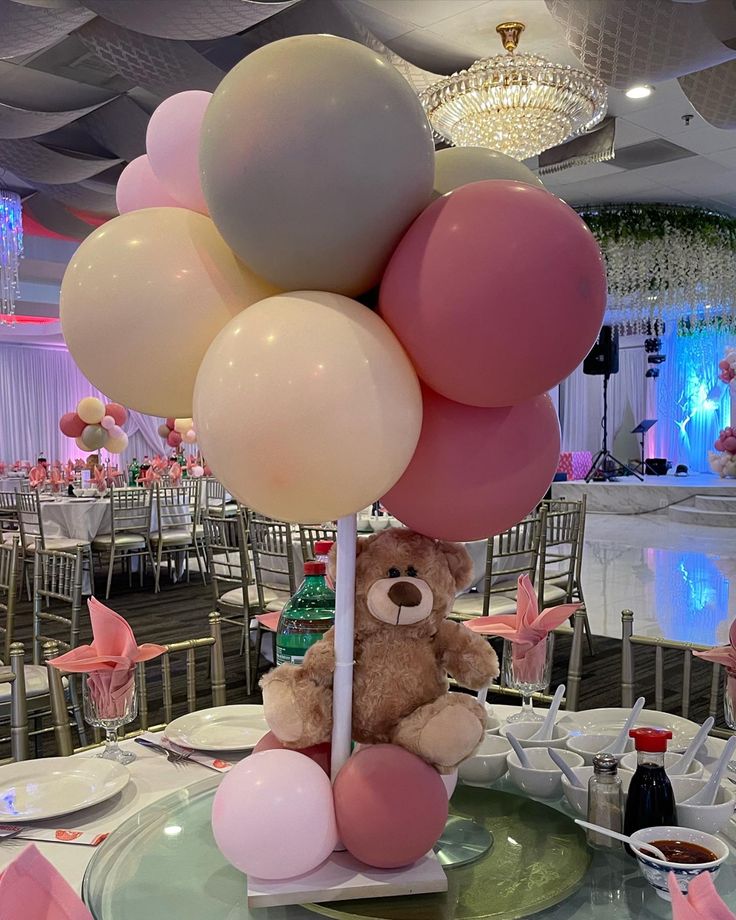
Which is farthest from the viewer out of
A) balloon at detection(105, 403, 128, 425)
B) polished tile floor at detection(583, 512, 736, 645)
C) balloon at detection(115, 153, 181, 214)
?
balloon at detection(105, 403, 128, 425)

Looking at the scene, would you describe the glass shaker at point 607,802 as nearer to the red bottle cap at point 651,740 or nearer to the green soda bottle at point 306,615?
the red bottle cap at point 651,740

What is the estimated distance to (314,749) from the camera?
1121 mm

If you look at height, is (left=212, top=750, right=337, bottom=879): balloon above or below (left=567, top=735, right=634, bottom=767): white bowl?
above

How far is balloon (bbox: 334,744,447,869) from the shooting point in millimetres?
1013

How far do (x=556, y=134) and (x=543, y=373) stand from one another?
4035 mm

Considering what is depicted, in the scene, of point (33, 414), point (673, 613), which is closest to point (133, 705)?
point (673, 613)

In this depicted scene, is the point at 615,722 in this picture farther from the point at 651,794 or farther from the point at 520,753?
the point at 651,794

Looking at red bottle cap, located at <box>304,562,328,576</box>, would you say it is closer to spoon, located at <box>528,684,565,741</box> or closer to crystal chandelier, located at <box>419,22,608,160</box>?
spoon, located at <box>528,684,565,741</box>

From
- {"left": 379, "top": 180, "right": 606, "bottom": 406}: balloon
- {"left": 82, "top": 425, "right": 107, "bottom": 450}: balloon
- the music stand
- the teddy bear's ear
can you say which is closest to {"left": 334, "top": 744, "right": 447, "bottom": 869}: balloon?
the teddy bear's ear

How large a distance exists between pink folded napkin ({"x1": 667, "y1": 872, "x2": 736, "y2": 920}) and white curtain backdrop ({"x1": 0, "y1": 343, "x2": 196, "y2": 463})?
15160 millimetres

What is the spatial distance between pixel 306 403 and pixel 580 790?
72cm

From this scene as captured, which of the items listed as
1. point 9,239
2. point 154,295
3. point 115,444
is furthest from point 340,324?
point 115,444

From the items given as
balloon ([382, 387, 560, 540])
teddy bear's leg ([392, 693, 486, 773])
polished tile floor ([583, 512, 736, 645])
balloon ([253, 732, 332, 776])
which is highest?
balloon ([382, 387, 560, 540])

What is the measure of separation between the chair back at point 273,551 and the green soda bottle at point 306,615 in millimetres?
2104
